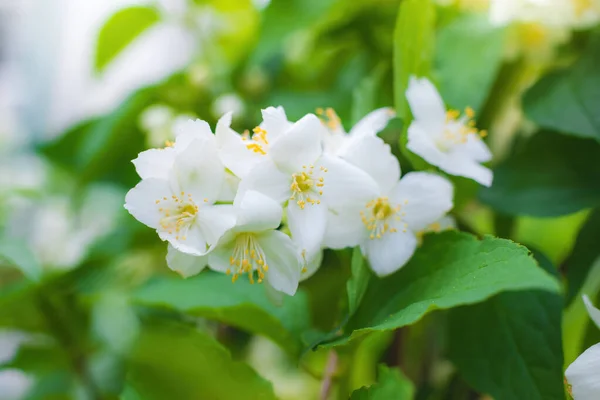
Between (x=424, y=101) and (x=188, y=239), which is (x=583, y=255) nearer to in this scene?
(x=424, y=101)

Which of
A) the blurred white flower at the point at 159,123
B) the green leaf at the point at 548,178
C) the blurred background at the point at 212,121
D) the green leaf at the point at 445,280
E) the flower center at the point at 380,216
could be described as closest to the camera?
the green leaf at the point at 445,280

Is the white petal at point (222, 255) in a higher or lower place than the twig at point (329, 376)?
higher

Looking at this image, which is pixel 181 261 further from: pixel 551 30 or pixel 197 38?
pixel 197 38

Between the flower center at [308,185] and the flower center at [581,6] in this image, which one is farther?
the flower center at [581,6]

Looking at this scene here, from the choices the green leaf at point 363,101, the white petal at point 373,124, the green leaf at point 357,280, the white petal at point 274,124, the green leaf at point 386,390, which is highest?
the white petal at point 274,124

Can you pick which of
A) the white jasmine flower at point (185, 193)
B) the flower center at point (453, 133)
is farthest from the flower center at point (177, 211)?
the flower center at point (453, 133)

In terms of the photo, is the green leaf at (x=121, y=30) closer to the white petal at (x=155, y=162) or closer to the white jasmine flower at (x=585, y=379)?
the white petal at (x=155, y=162)

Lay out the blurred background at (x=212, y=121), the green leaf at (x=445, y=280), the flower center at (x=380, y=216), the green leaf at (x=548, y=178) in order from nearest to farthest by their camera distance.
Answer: the green leaf at (x=445, y=280) < the flower center at (x=380, y=216) < the green leaf at (x=548, y=178) < the blurred background at (x=212, y=121)

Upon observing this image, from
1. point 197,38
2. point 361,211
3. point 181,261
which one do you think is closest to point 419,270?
point 361,211
